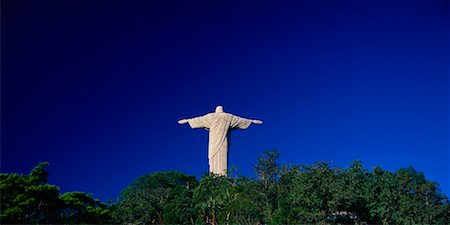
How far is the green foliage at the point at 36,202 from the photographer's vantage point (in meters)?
17.9

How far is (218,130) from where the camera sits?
2594 cm

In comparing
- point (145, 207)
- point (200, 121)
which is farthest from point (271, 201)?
point (200, 121)

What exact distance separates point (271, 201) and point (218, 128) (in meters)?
7.86

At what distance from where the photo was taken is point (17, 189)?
18.6 m

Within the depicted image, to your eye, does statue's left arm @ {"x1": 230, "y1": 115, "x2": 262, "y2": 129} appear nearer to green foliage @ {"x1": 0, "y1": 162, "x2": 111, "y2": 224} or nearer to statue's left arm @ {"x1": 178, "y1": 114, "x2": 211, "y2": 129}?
statue's left arm @ {"x1": 178, "y1": 114, "x2": 211, "y2": 129}

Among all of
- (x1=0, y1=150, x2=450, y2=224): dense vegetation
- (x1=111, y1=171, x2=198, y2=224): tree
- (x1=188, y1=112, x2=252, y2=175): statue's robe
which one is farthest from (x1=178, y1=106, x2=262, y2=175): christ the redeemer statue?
(x1=0, y1=150, x2=450, y2=224): dense vegetation

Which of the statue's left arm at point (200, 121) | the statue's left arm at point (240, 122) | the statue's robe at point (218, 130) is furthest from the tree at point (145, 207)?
the statue's left arm at point (240, 122)

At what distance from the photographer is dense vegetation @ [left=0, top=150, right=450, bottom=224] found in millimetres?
17531

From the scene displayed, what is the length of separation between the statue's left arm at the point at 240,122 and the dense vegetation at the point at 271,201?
4.99 metres

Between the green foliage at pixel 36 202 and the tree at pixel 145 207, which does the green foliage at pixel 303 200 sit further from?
the green foliage at pixel 36 202

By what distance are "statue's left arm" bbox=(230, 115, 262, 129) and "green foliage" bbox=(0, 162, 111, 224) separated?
8.46 metres

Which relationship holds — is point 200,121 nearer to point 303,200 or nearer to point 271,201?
point 271,201

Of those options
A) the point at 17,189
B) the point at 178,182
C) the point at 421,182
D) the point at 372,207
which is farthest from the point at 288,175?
the point at 178,182

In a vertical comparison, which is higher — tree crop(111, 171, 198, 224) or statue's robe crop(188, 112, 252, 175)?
statue's robe crop(188, 112, 252, 175)
